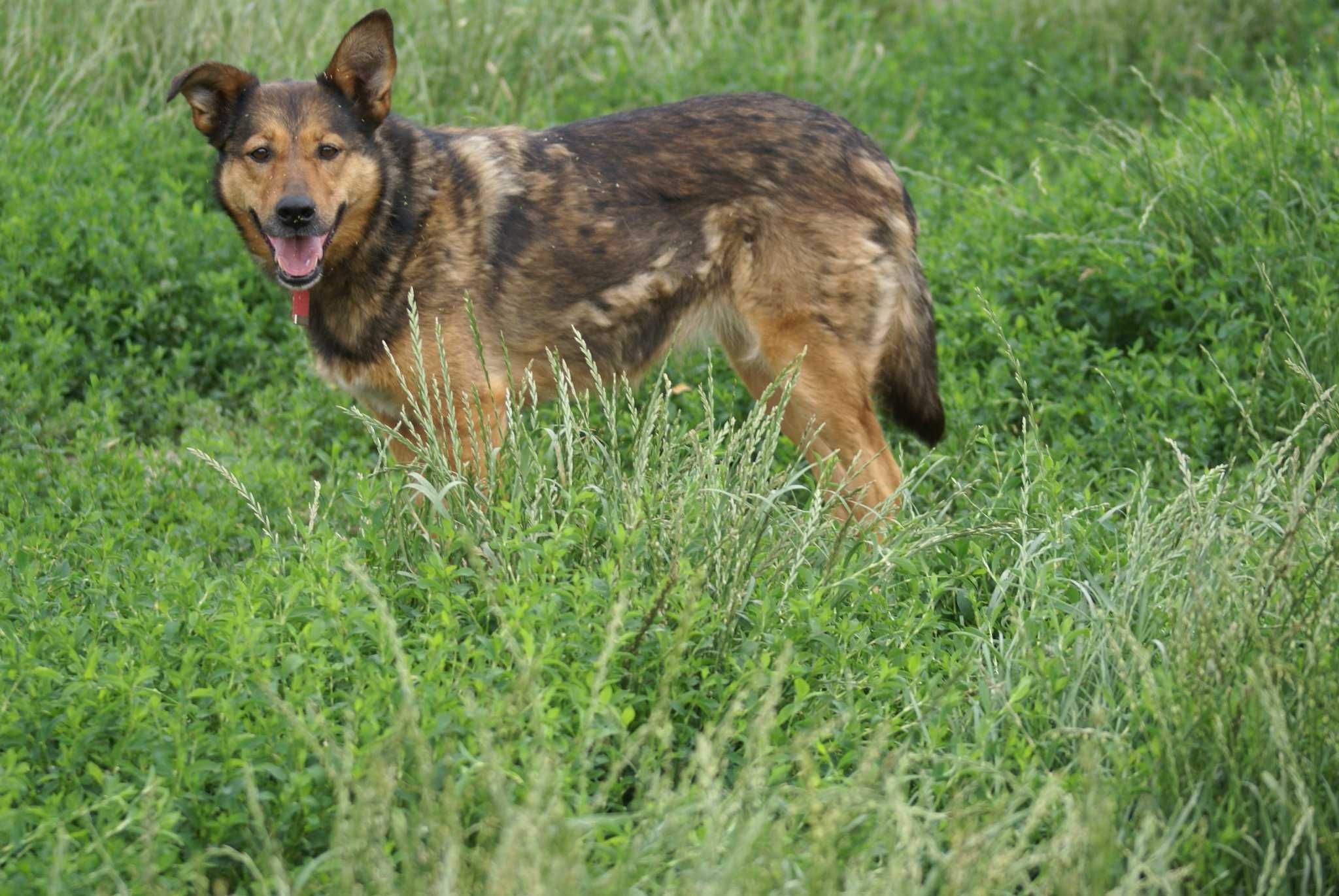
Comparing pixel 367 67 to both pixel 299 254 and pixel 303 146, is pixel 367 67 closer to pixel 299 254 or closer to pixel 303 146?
pixel 303 146

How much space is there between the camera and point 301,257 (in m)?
4.60

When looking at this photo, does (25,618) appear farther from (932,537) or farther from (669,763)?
(932,537)

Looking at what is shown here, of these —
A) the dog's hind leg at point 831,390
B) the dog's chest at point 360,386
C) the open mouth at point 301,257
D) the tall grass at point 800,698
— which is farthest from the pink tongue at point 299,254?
the dog's hind leg at point 831,390

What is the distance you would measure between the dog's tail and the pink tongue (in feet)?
6.32

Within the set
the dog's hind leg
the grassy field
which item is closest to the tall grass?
the grassy field

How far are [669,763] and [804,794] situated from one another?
29cm

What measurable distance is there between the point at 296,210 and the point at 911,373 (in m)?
2.13

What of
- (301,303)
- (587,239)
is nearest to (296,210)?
(301,303)

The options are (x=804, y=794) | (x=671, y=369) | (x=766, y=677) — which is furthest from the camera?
(x=671, y=369)

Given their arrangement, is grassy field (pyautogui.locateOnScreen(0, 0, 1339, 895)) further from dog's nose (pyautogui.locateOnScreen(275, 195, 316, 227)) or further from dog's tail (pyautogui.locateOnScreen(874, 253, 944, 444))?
dog's nose (pyautogui.locateOnScreen(275, 195, 316, 227))

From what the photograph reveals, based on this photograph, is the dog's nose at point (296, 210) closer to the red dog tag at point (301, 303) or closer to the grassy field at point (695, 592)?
the red dog tag at point (301, 303)

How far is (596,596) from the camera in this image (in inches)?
133

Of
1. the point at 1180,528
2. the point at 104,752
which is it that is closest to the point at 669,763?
the point at 104,752

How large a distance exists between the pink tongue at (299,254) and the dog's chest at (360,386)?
353 mm
